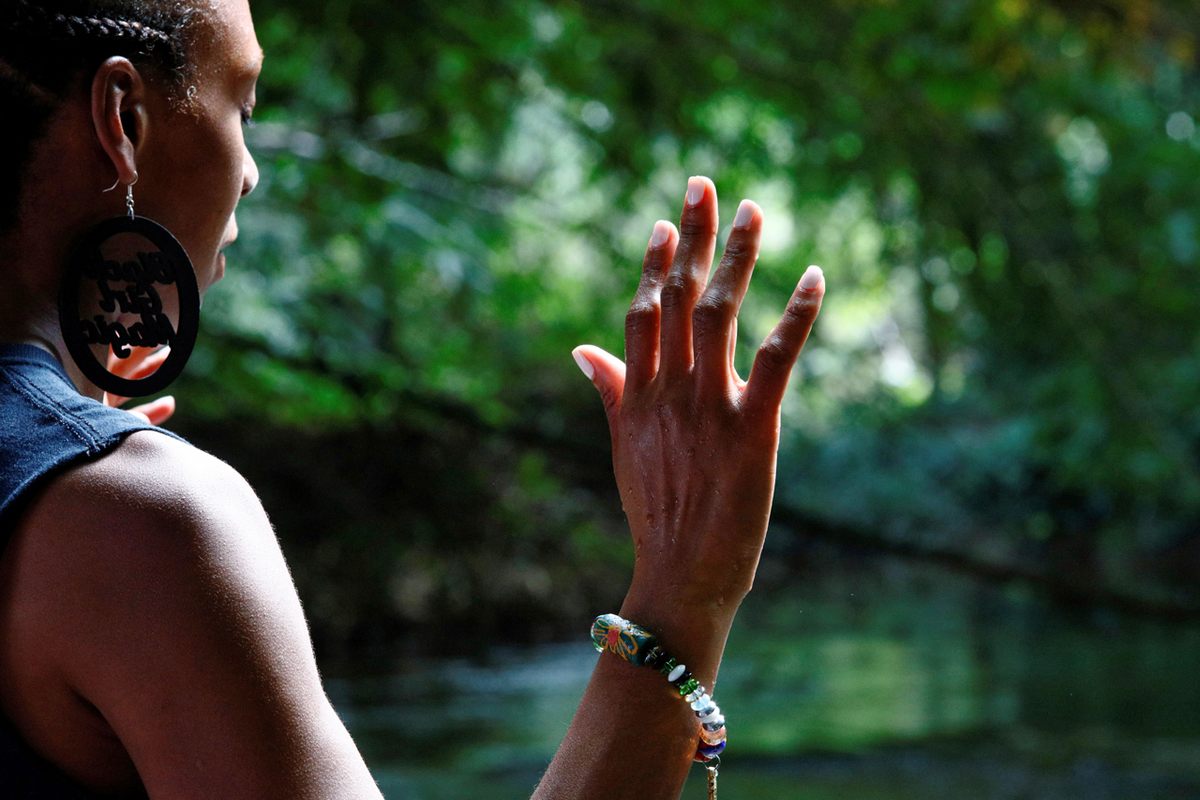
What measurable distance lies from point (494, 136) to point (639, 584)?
5163 millimetres

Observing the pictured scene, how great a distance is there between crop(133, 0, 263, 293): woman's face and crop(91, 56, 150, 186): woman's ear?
0.4 inches

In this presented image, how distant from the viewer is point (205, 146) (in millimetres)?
1092

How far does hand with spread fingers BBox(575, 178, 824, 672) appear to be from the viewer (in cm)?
105

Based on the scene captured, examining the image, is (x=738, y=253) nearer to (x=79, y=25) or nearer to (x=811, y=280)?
(x=811, y=280)

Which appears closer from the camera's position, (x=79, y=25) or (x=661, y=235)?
(x=79, y=25)

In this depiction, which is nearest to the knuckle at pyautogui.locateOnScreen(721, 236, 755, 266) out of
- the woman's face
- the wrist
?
the wrist

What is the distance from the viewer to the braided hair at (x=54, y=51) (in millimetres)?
995

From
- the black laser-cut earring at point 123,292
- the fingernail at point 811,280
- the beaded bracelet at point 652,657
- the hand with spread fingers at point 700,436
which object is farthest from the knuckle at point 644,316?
the black laser-cut earring at point 123,292

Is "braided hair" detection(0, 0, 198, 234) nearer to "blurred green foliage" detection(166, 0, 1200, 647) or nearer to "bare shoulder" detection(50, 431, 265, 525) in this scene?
"bare shoulder" detection(50, 431, 265, 525)

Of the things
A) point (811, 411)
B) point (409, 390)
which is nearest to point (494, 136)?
point (409, 390)

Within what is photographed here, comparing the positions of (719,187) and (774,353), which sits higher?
(719,187)

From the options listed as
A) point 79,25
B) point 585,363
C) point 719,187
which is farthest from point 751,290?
point 79,25

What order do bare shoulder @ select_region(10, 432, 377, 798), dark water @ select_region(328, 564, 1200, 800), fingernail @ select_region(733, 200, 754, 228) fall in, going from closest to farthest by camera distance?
bare shoulder @ select_region(10, 432, 377, 798) < fingernail @ select_region(733, 200, 754, 228) < dark water @ select_region(328, 564, 1200, 800)

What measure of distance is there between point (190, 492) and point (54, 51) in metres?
0.35
